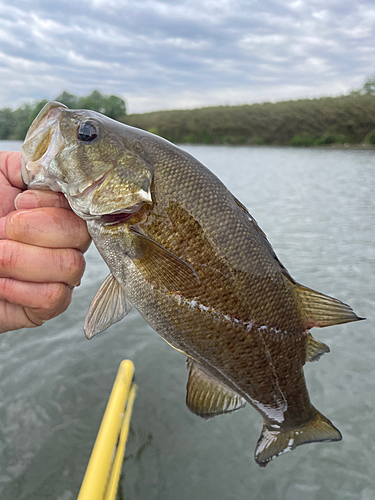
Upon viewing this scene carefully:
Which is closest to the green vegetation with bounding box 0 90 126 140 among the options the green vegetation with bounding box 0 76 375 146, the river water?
the green vegetation with bounding box 0 76 375 146

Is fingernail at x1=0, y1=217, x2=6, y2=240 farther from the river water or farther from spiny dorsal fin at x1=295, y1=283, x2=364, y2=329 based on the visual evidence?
the river water

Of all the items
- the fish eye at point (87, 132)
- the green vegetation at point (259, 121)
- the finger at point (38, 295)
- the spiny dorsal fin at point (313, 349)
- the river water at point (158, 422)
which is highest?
the green vegetation at point (259, 121)

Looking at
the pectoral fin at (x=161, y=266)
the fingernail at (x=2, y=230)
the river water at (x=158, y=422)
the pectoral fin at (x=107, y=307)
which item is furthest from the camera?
the river water at (x=158, y=422)

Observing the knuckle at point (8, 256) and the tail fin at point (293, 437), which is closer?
A: the knuckle at point (8, 256)

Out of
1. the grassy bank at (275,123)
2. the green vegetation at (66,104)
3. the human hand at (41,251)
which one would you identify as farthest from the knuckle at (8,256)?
the grassy bank at (275,123)

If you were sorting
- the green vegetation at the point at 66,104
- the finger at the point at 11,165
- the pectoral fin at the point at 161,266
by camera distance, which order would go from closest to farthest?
the pectoral fin at the point at 161,266 → the finger at the point at 11,165 → the green vegetation at the point at 66,104

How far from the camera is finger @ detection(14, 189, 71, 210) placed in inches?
69.7

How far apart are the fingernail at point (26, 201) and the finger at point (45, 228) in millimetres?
55

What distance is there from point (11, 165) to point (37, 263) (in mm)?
742

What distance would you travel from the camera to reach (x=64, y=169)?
1.73 meters

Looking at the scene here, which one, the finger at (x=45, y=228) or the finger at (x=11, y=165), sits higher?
the finger at (x=11, y=165)

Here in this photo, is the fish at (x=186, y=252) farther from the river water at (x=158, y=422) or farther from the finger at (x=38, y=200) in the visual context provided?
the river water at (x=158, y=422)

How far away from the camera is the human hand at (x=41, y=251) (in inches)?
67.9

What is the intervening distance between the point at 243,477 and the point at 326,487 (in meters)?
0.76
